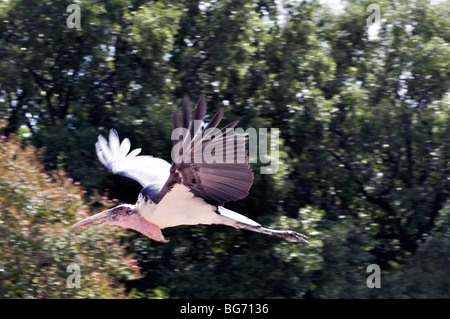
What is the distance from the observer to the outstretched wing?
6.41 metres

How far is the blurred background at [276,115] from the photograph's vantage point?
8664mm

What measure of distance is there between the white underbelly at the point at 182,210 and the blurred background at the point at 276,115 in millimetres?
2522

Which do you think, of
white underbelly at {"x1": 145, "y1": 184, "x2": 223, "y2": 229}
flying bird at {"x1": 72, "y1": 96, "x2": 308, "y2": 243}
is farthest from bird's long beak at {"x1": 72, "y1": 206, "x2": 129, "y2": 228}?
white underbelly at {"x1": 145, "y1": 184, "x2": 223, "y2": 229}

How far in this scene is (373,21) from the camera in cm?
1011

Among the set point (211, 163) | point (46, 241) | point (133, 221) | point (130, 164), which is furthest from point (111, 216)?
point (211, 163)

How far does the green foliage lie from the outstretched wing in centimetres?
78

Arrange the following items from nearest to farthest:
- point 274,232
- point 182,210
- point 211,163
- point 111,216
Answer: point 211,163
point 182,210
point 274,232
point 111,216

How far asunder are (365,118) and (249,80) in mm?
1452

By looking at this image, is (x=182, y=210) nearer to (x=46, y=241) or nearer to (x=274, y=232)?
(x=274, y=232)

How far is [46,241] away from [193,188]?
2182 millimetres

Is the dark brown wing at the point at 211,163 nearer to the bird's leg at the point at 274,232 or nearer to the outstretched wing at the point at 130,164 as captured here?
the bird's leg at the point at 274,232

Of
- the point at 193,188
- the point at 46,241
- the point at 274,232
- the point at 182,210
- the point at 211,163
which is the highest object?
the point at 211,163

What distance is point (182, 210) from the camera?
540cm
